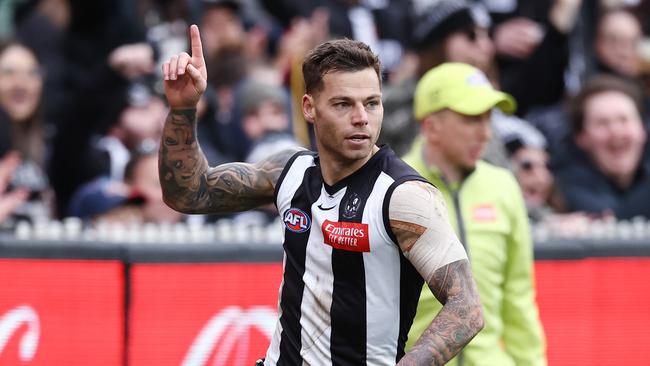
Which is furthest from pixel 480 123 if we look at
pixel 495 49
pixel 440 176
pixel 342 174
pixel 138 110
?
pixel 495 49

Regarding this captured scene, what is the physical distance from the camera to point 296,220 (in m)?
4.99

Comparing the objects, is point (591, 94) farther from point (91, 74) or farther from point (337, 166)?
point (337, 166)

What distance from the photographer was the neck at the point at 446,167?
6492 millimetres

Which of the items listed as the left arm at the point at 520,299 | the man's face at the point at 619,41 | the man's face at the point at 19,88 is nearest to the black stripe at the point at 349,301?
the left arm at the point at 520,299

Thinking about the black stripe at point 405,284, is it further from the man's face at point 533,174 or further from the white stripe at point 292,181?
the man's face at point 533,174

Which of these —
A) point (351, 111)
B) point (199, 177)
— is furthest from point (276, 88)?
point (351, 111)

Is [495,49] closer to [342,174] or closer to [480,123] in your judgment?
[480,123]

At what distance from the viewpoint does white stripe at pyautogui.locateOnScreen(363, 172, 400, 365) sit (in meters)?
4.71

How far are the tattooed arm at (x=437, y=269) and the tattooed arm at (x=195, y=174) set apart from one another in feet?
2.81

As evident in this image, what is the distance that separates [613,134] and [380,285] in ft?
17.5

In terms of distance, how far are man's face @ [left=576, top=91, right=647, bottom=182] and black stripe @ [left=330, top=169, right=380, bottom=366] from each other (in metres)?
5.16

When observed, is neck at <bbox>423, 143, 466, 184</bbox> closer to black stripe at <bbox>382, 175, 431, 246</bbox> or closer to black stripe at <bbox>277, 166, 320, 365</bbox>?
black stripe at <bbox>277, 166, 320, 365</bbox>

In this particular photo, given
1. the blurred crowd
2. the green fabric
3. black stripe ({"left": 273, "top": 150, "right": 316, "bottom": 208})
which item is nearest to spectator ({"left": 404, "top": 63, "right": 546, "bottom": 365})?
the green fabric

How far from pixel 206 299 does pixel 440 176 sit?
2.09 m
